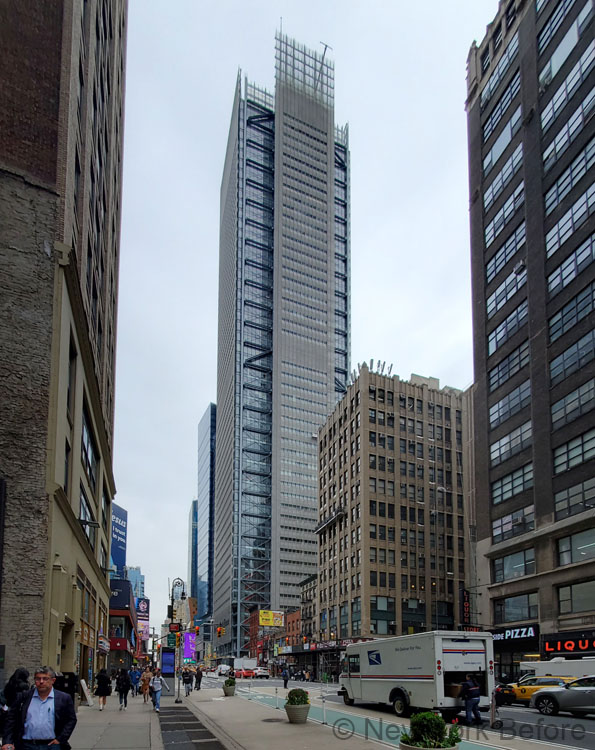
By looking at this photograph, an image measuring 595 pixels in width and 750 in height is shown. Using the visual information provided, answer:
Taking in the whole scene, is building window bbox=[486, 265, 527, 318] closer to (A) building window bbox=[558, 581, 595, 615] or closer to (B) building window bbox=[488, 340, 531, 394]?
(B) building window bbox=[488, 340, 531, 394]

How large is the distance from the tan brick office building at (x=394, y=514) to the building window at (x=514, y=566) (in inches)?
1119

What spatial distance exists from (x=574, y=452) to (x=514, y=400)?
30.9 ft

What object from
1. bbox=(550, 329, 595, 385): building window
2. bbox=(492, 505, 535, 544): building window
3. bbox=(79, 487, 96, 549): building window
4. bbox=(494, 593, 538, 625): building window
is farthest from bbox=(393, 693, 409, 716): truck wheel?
bbox=(492, 505, 535, 544): building window

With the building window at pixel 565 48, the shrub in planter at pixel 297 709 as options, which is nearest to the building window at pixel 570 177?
the building window at pixel 565 48

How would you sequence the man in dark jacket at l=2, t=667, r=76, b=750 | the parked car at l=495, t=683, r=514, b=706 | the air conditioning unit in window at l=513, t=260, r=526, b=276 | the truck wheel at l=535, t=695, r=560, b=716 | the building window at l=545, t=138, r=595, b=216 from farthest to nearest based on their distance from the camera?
the air conditioning unit in window at l=513, t=260, r=526, b=276 → the building window at l=545, t=138, r=595, b=216 → the parked car at l=495, t=683, r=514, b=706 → the truck wheel at l=535, t=695, r=560, b=716 → the man in dark jacket at l=2, t=667, r=76, b=750

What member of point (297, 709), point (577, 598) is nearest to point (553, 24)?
point (577, 598)

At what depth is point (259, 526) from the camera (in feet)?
628

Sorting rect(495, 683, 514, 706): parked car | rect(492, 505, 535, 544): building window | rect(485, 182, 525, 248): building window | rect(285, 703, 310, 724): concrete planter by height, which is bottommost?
rect(495, 683, 514, 706): parked car

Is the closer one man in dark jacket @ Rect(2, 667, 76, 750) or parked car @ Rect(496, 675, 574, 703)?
man in dark jacket @ Rect(2, 667, 76, 750)

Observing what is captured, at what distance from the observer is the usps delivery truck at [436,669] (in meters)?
22.9

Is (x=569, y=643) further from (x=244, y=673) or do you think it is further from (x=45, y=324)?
(x=244, y=673)

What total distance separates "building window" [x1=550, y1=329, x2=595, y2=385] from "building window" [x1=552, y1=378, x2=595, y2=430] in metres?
1.43

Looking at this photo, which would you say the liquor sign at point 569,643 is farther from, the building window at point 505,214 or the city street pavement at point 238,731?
the building window at point 505,214

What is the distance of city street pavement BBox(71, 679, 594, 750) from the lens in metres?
17.6
